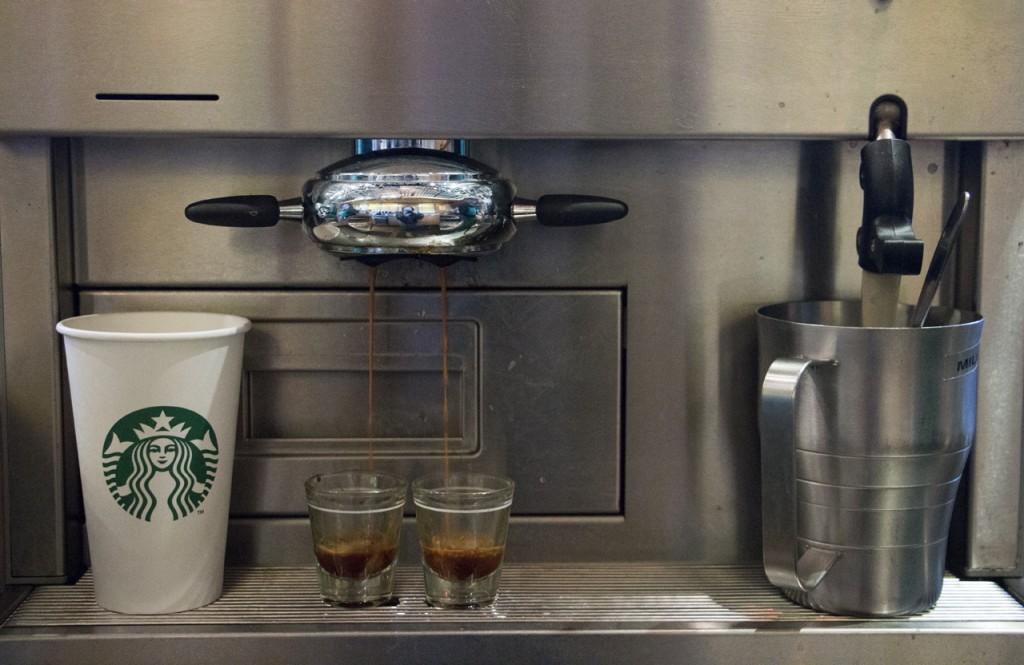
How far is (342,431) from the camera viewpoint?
0.80m

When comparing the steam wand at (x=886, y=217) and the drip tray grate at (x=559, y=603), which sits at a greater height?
the steam wand at (x=886, y=217)

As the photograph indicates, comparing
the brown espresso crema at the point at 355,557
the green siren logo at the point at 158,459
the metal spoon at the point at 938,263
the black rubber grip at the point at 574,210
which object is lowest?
the brown espresso crema at the point at 355,557

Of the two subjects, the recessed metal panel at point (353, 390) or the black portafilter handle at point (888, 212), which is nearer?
the black portafilter handle at point (888, 212)

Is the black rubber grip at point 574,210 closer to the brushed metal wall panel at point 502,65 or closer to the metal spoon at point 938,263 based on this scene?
the brushed metal wall panel at point 502,65

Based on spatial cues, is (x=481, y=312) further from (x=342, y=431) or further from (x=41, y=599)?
(x=41, y=599)

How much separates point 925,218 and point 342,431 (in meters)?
0.45

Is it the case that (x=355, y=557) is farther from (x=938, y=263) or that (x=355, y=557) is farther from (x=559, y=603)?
(x=938, y=263)

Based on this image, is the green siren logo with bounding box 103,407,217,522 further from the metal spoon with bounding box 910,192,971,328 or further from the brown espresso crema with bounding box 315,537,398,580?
the metal spoon with bounding box 910,192,971,328

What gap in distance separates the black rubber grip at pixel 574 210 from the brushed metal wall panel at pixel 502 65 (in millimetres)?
45

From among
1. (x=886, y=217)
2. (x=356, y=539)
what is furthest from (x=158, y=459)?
(x=886, y=217)

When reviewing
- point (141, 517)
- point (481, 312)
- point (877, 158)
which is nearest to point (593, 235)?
point (481, 312)

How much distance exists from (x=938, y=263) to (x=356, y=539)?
43 cm

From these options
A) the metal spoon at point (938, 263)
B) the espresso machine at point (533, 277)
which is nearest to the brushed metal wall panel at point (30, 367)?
the espresso machine at point (533, 277)

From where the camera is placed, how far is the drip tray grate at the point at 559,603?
0.71 metres
